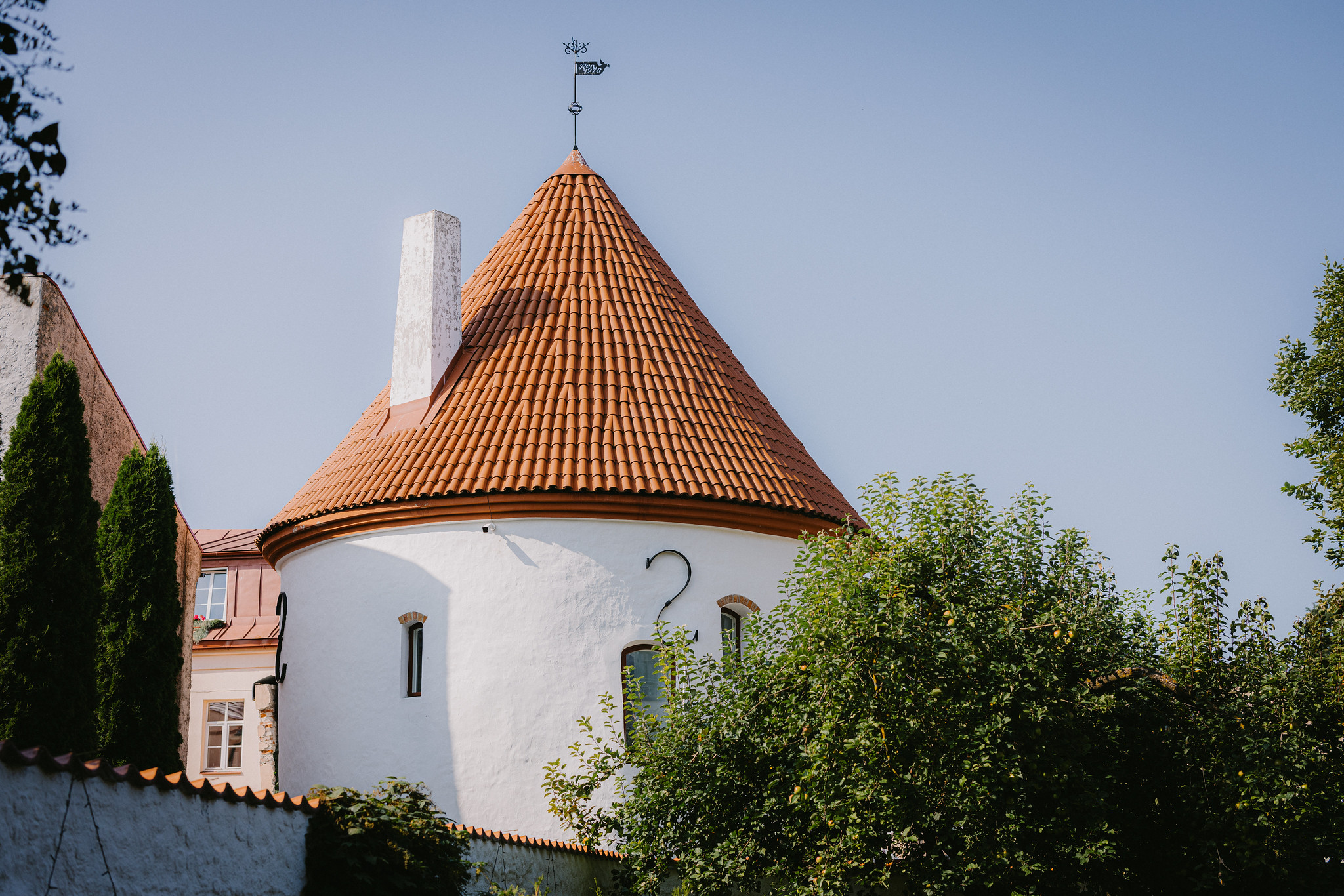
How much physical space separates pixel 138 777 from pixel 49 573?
203 inches

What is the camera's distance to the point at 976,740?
941 centimetres

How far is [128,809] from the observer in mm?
6328

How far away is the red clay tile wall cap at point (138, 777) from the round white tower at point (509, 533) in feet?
19.7

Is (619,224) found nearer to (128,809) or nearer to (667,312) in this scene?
(667,312)

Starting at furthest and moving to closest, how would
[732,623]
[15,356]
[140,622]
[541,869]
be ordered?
[732,623]
[15,356]
[140,622]
[541,869]

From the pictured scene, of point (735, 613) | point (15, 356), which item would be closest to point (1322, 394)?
point (735, 613)

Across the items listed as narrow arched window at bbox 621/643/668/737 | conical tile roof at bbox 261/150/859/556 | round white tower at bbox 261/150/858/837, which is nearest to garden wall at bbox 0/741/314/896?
round white tower at bbox 261/150/858/837

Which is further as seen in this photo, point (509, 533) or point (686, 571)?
point (686, 571)

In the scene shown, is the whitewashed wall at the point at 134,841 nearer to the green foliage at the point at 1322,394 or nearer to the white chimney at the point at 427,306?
the white chimney at the point at 427,306

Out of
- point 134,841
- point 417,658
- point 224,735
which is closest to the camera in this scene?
point 134,841

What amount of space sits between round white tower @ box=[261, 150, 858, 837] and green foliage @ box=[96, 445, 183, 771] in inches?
111

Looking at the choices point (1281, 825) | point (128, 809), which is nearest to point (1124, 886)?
point (1281, 825)

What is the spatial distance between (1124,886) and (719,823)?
4.14 metres

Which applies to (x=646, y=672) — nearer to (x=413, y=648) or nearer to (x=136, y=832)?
(x=413, y=648)
